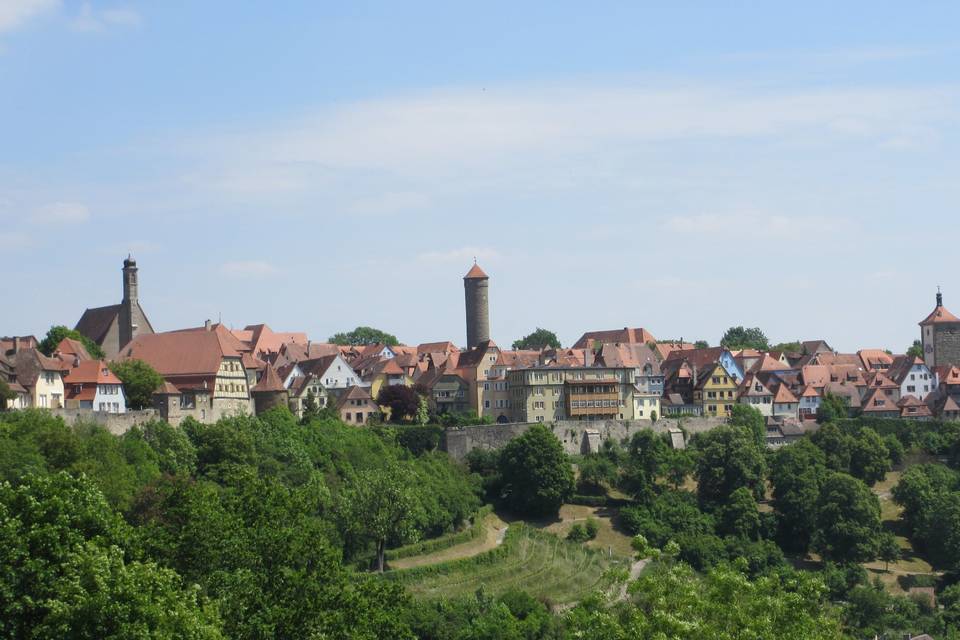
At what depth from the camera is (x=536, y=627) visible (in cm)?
6034

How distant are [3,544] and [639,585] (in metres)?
13.7

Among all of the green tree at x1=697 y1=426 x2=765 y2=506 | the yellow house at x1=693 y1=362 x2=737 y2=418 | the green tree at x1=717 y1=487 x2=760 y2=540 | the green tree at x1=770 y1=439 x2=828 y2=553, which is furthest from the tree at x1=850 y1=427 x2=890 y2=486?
the yellow house at x1=693 y1=362 x2=737 y2=418

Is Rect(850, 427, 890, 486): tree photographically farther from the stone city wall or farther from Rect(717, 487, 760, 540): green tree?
Rect(717, 487, 760, 540): green tree

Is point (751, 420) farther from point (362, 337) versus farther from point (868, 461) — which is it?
point (362, 337)

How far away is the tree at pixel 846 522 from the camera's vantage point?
255 ft

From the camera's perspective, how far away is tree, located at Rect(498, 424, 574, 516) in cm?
8000

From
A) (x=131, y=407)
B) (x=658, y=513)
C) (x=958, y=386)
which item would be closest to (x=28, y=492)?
(x=131, y=407)

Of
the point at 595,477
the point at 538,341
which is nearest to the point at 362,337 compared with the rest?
the point at 538,341

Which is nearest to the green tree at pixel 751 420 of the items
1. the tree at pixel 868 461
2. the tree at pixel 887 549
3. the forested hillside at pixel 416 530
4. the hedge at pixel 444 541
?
the forested hillside at pixel 416 530

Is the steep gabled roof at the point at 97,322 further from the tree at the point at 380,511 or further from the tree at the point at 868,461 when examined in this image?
the tree at the point at 868,461

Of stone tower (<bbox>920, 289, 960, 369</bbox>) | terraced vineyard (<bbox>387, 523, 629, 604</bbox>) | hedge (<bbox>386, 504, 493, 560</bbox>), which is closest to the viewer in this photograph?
terraced vineyard (<bbox>387, 523, 629, 604</bbox>)

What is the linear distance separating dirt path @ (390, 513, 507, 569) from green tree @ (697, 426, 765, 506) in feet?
39.9

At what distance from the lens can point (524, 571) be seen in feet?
231

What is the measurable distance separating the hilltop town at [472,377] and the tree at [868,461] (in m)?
6.49
